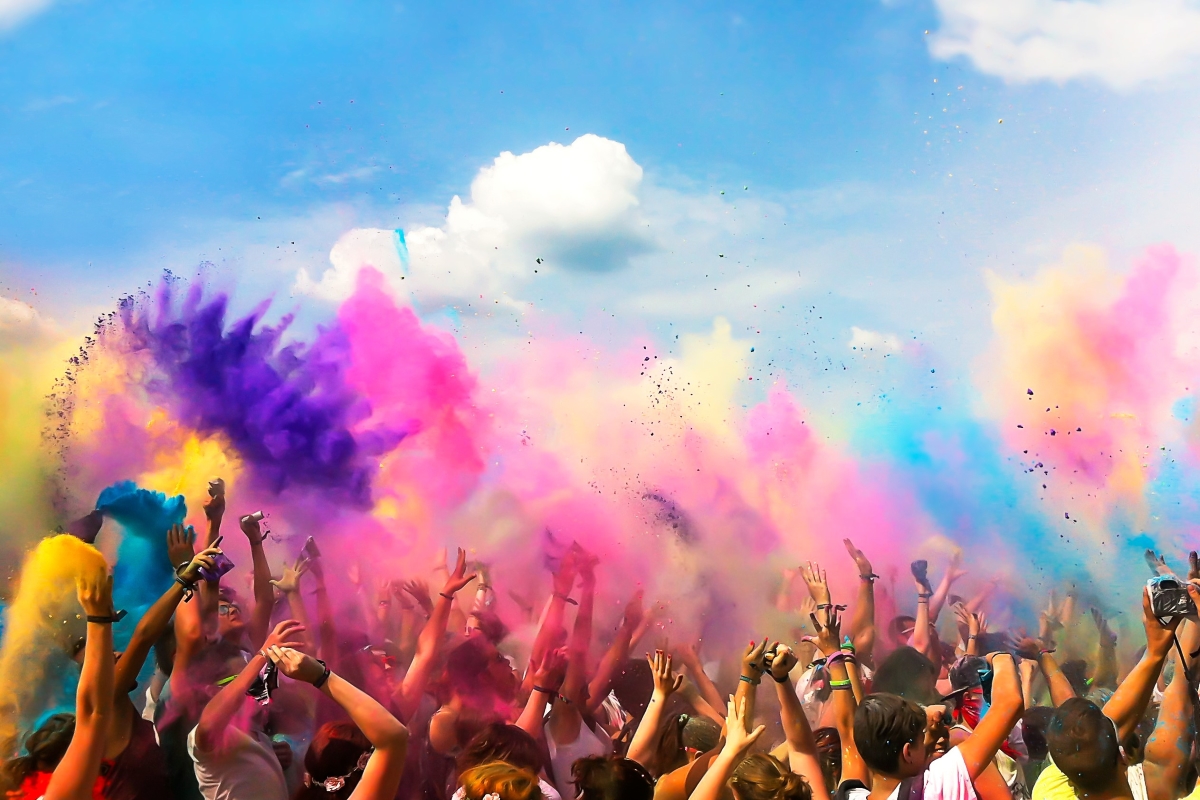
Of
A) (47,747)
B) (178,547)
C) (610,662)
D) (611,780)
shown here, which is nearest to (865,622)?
(610,662)

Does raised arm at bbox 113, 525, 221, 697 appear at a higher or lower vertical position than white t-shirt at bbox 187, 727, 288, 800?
higher

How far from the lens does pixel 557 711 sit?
5250mm

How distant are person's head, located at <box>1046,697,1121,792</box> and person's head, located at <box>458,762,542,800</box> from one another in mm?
1971

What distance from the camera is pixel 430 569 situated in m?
7.91

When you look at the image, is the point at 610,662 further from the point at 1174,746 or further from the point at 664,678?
the point at 1174,746

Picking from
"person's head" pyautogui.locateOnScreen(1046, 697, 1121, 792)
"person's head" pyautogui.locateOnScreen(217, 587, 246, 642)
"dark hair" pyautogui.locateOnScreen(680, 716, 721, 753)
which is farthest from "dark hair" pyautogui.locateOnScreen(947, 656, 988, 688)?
"person's head" pyautogui.locateOnScreen(217, 587, 246, 642)

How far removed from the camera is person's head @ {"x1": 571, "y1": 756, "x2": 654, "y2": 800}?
132 inches

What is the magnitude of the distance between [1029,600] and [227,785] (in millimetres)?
7762

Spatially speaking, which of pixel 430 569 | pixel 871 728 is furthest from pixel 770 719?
pixel 871 728

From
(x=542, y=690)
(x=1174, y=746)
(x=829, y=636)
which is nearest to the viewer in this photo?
(x=829, y=636)

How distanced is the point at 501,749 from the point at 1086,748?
7.55 ft

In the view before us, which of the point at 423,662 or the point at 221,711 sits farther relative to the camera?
the point at 423,662

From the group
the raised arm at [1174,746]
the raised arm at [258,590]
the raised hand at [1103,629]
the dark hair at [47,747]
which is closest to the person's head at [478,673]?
the raised arm at [258,590]

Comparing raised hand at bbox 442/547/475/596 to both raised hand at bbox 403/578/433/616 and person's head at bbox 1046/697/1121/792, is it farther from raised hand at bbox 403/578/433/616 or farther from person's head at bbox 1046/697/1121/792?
person's head at bbox 1046/697/1121/792
